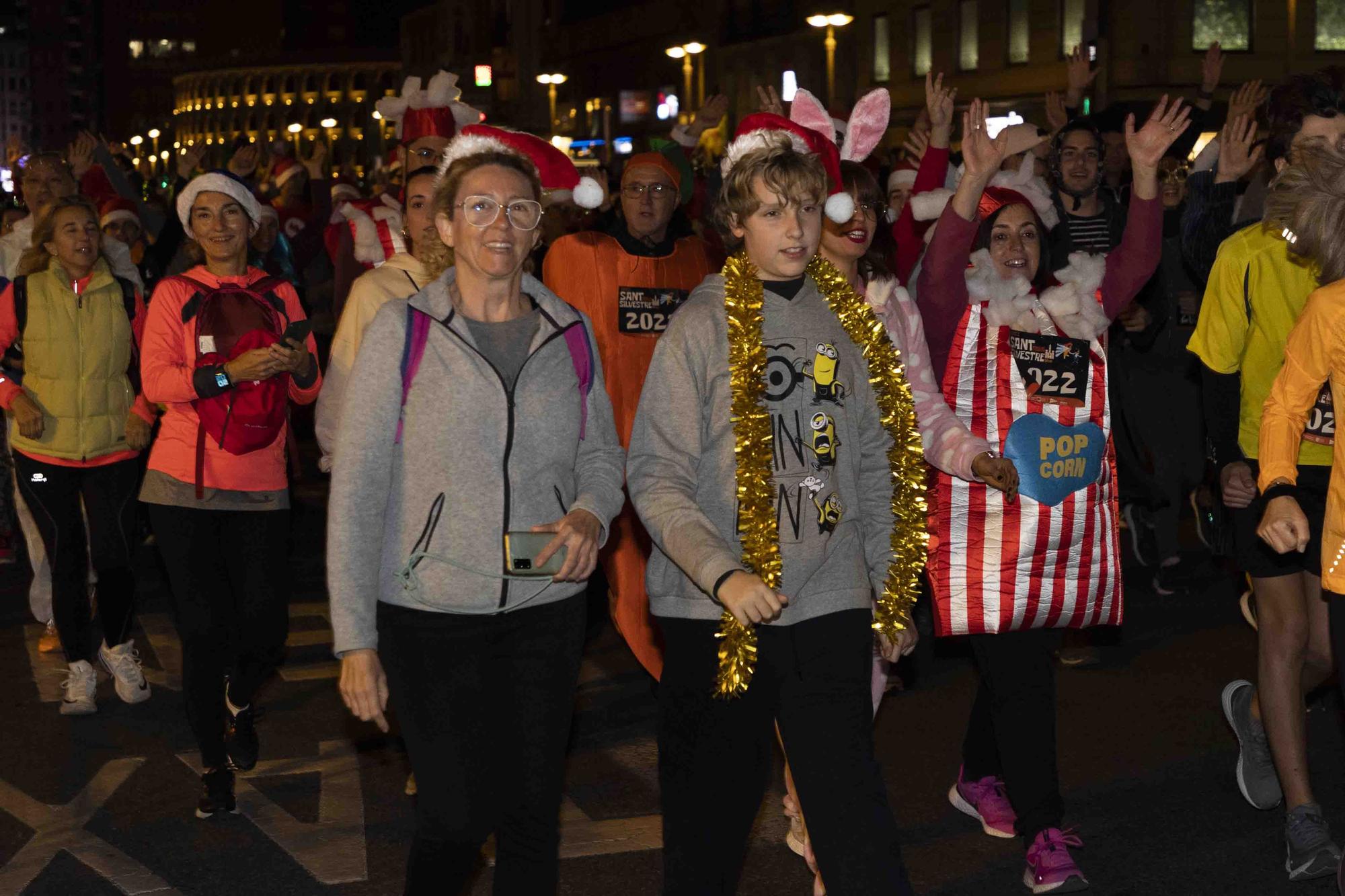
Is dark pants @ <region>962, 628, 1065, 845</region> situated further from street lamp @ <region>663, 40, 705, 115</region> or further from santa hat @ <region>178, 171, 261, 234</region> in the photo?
street lamp @ <region>663, 40, 705, 115</region>

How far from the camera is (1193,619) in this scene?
8672mm

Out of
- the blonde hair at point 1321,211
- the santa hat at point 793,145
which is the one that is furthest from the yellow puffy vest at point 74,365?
the blonde hair at point 1321,211

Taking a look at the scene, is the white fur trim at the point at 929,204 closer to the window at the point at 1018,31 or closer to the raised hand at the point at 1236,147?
the raised hand at the point at 1236,147

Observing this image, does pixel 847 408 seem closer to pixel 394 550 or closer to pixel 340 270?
pixel 394 550

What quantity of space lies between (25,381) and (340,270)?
142 cm

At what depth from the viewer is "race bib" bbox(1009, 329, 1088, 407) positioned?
16.5ft

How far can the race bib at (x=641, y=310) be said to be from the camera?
691cm

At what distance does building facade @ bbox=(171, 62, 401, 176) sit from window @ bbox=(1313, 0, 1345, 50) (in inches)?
4026

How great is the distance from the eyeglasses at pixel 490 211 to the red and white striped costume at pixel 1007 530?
159 cm

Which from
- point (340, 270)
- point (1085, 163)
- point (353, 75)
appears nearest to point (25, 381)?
point (340, 270)

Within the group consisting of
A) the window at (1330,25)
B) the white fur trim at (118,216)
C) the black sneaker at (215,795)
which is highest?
the window at (1330,25)

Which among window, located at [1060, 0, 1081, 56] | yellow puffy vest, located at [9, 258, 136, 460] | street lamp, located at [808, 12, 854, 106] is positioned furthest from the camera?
street lamp, located at [808, 12, 854, 106]

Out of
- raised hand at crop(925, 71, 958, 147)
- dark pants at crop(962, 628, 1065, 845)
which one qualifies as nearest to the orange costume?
raised hand at crop(925, 71, 958, 147)

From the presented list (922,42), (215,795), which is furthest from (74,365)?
(922,42)
